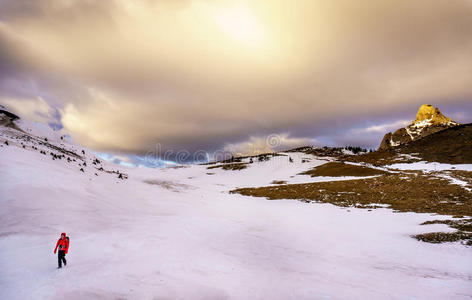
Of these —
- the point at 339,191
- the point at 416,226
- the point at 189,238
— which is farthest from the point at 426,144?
the point at 189,238

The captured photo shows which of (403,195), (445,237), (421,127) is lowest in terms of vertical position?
(445,237)

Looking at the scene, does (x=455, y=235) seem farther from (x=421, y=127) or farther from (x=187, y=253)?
(x=421, y=127)

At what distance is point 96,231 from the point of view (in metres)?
13.2

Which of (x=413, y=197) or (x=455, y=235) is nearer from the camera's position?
(x=455, y=235)

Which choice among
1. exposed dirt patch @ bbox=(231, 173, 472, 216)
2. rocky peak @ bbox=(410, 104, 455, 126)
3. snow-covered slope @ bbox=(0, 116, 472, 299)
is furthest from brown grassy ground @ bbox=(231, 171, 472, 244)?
rocky peak @ bbox=(410, 104, 455, 126)

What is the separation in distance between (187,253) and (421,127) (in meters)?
212

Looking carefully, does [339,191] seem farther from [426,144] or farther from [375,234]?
[426,144]

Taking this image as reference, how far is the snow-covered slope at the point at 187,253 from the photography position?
7.76 metres

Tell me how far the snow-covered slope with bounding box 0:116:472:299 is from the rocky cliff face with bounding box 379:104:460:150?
165m

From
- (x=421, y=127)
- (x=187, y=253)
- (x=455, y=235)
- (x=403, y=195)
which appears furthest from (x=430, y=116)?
(x=187, y=253)

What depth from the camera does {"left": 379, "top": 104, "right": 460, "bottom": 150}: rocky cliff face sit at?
15150 centimetres

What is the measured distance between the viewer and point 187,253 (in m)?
11.4

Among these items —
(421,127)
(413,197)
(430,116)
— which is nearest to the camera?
(413,197)

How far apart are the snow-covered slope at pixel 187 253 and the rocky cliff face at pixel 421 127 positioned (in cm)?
16527
